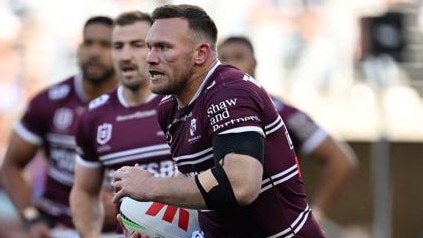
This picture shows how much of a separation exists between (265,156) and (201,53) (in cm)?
52

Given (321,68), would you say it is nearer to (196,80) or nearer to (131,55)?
(131,55)

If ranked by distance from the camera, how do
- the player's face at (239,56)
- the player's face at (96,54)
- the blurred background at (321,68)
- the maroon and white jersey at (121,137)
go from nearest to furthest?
the maroon and white jersey at (121,137), the player's face at (239,56), the player's face at (96,54), the blurred background at (321,68)

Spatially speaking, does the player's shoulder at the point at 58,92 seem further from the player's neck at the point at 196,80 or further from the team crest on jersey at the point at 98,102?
the player's neck at the point at 196,80

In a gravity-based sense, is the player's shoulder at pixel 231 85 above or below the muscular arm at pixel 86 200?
above

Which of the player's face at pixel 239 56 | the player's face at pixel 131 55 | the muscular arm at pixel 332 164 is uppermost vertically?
the player's face at pixel 131 55

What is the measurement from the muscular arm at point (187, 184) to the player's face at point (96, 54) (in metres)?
3.51

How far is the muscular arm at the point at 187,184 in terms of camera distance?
5.14 m

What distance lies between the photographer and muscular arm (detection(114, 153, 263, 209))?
5.14m

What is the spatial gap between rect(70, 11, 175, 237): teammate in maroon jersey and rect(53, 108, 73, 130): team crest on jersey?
54.0 inches

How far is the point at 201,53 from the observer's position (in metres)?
5.59

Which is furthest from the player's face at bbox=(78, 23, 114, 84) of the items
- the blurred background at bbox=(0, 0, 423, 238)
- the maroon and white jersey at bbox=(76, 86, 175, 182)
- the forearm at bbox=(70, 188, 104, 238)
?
→ the blurred background at bbox=(0, 0, 423, 238)

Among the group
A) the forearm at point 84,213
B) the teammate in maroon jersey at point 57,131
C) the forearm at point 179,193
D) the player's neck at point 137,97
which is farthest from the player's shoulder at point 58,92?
the forearm at point 179,193

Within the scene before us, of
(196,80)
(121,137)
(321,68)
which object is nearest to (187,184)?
(196,80)

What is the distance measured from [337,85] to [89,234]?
9.78 m
